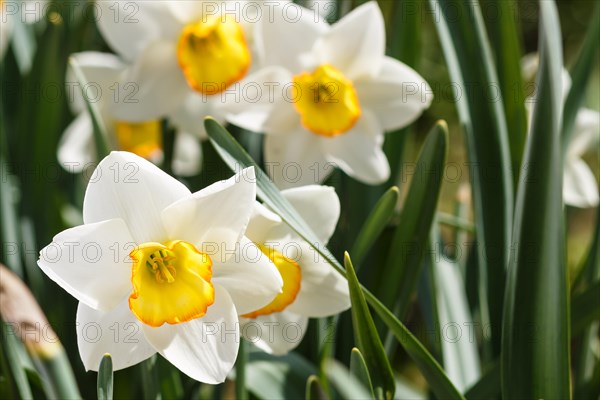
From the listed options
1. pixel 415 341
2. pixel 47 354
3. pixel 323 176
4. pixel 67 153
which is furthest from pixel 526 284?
pixel 67 153

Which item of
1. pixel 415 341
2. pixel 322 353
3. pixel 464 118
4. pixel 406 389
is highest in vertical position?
pixel 464 118

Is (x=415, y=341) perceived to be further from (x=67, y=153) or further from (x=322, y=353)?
(x=67, y=153)

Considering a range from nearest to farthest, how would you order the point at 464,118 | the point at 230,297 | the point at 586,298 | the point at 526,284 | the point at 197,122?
the point at 230,297, the point at 526,284, the point at 586,298, the point at 464,118, the point at 197,122

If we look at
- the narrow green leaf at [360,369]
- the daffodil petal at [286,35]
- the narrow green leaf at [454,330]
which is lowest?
the narrow green leaf at [454,330]


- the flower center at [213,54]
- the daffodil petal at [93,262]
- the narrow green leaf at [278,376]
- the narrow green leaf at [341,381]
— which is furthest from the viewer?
the flower center at [213,54]

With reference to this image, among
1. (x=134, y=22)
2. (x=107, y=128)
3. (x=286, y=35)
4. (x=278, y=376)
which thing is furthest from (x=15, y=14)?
(x=278, y=376)

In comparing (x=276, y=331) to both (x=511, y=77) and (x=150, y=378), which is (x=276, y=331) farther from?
(x=511, y=77)

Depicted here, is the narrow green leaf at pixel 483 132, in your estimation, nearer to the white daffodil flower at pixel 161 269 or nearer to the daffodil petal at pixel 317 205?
the daffodil petal at pixel 317 205

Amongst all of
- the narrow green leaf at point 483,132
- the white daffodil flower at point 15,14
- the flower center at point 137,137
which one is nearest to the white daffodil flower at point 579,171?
the narrow green leaf at point 483,132
